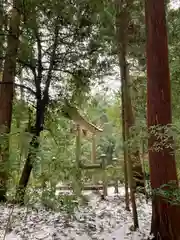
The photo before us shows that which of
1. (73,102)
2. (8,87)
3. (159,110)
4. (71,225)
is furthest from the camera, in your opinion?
(8,87)

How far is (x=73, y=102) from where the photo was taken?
5.36 m

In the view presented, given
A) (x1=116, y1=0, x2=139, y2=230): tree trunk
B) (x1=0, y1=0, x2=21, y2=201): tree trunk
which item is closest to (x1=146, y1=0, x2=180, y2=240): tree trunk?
(x1=116, y1=0, x2=139, y2=230): tree trunk

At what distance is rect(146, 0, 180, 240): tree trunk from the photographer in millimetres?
3846

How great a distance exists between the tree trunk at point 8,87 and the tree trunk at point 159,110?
215 cm

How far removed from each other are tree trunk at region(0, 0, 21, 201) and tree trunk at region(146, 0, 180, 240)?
84.5 inches

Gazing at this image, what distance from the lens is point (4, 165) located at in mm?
3816

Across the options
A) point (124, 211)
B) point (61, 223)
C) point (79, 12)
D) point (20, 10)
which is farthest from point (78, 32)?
point (124, 211)

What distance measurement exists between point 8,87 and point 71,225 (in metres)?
3.04

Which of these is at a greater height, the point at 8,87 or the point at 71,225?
the point at 8,87

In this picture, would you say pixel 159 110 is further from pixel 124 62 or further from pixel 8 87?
pixel 8 87

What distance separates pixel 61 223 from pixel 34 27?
11.0 ft

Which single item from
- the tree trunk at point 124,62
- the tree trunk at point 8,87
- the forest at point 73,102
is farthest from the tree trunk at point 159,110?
the tree trunk at point 8,87

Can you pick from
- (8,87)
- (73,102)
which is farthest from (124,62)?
(8,87)

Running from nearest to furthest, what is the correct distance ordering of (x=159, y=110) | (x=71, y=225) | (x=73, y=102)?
(x=159, y=110) → (x=71, y=225) → (x=73, y=102)
